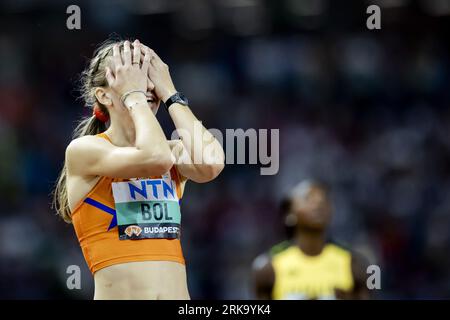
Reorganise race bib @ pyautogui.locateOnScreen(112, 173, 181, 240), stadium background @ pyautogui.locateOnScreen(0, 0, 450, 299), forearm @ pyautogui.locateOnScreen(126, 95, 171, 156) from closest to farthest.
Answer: forearm @ pyautogui.locateOnScreen(126, 95, 171, 156), race bib @ pyautogui.locateOnScreen(112, 173, 181, 240), stadium background @ pyautogui.locateOnScreen(0, 0, 450, 299)

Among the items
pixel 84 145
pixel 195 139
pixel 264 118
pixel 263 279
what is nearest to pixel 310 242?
pixel 263 279

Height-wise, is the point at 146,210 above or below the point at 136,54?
below

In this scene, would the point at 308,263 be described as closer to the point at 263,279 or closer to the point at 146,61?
the point at 263,279

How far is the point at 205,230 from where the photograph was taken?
860 cm

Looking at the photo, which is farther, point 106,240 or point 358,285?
point 358,285

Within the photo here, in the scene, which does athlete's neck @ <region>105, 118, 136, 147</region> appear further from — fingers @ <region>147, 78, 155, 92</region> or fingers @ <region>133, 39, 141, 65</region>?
fingers @ <region>133, 39, 141, 65</region>

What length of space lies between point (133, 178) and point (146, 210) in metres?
0.16

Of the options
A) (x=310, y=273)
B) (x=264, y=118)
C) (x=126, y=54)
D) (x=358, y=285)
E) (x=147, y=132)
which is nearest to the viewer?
(x=147, y=132)

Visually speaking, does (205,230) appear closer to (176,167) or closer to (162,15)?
(162,15)

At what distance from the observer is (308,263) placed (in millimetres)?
5922

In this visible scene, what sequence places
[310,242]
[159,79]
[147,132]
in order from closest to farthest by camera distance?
[147,132], [159,79], [310,242]

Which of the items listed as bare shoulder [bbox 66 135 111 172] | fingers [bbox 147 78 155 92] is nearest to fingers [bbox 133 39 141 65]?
fingers [bbox 147 78 155 92]

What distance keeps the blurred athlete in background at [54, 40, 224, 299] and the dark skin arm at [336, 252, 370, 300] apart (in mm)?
1817

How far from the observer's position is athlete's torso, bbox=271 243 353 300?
18.6 feet
